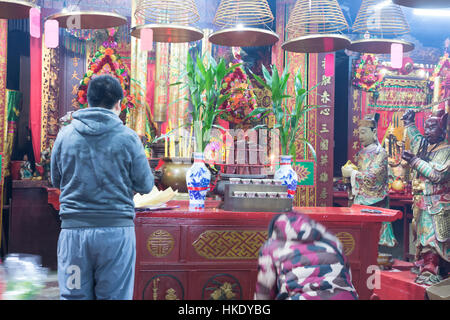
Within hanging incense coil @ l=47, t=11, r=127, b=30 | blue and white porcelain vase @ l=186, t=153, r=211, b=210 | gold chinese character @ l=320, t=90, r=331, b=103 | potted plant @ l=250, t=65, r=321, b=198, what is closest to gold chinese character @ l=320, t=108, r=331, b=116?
gold chinese character @ l=320, t=90, r=331, b=103

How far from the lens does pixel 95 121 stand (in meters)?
2.12

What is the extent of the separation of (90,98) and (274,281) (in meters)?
1.24

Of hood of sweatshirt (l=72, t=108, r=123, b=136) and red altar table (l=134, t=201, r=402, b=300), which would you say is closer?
hood of sweatshirt (l=72, t=108, r=123, b=136)

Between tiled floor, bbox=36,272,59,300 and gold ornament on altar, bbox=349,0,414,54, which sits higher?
gold ornament on altar, bbox=349,0,414,54

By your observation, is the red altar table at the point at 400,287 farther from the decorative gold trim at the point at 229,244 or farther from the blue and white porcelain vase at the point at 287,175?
the decorative gold trim at the point at 229,244

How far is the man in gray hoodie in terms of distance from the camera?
82.2 inches

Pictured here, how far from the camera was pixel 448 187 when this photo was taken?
4008 millimetres

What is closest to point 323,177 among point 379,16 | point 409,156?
point 409,156

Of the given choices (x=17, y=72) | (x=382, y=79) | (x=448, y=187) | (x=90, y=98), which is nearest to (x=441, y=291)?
(x=448, y=187)

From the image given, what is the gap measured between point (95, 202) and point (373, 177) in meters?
3.58

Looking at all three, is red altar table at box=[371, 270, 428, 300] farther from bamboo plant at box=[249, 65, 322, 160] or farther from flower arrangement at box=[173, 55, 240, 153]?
flower arrangement at box=[173, 55, 240, 153]

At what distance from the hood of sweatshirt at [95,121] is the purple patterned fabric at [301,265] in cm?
93

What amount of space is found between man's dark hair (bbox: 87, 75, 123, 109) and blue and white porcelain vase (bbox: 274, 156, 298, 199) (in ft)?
4.64

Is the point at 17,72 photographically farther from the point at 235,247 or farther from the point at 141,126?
the point at 235,247
